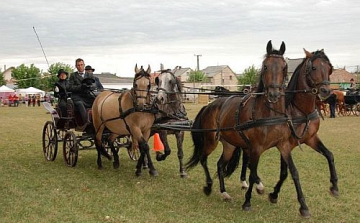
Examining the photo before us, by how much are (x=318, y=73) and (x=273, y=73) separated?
2.50ft

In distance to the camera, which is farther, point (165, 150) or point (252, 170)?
point (165, 150)

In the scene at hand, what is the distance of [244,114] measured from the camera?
22.5 feet

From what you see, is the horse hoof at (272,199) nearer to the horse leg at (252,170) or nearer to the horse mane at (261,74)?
the horse leg at (252,170)

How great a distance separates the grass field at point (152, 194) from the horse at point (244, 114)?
0.72 m

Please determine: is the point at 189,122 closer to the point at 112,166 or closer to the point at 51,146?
the point at 112,166

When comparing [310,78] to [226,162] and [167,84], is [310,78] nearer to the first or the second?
[226,162]

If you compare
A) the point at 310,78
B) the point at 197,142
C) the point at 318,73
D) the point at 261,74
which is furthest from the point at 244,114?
the point at 197,142

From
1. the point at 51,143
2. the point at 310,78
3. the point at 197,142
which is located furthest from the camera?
the point at 51,143

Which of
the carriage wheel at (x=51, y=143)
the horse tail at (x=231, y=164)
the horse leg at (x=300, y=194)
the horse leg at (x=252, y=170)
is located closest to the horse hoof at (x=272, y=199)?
the horse leg at (x=252, y=170)

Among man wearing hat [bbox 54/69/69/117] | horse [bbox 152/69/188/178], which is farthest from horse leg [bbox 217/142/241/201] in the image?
man wearing hat [bbox 54/69/69/117]

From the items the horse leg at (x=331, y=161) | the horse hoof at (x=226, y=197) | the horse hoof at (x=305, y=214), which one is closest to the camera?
the horse hoof at (x=305, y=214)

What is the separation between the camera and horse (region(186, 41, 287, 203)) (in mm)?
6143

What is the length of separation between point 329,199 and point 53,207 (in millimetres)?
4410

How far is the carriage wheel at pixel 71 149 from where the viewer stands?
10281 millimetres
